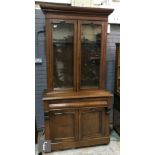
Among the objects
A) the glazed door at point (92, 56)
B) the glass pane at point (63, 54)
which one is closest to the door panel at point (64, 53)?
the glass pane at point (63, 54)

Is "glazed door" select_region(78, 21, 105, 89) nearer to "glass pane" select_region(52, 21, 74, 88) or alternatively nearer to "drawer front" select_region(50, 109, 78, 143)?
"glass pane" select_region(52, 21, 74, 88)

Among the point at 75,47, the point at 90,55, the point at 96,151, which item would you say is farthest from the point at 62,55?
the point at 96,151

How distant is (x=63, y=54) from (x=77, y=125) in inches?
40.4

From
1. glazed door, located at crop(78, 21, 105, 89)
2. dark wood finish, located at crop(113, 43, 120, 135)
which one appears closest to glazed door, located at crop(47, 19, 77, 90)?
glazed door, located at crop(78, 21, 105, 89)

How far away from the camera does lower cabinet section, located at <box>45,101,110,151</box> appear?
242 centimetres

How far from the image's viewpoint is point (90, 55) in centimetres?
264

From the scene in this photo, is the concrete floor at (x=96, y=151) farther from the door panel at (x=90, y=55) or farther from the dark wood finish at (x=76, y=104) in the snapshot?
the door panel at (x=90, y=55)

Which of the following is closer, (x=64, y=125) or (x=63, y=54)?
(x=64, y=125)

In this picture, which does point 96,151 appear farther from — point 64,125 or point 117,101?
point 117,101

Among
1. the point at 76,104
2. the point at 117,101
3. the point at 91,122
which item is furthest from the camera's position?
the point at 117,101
